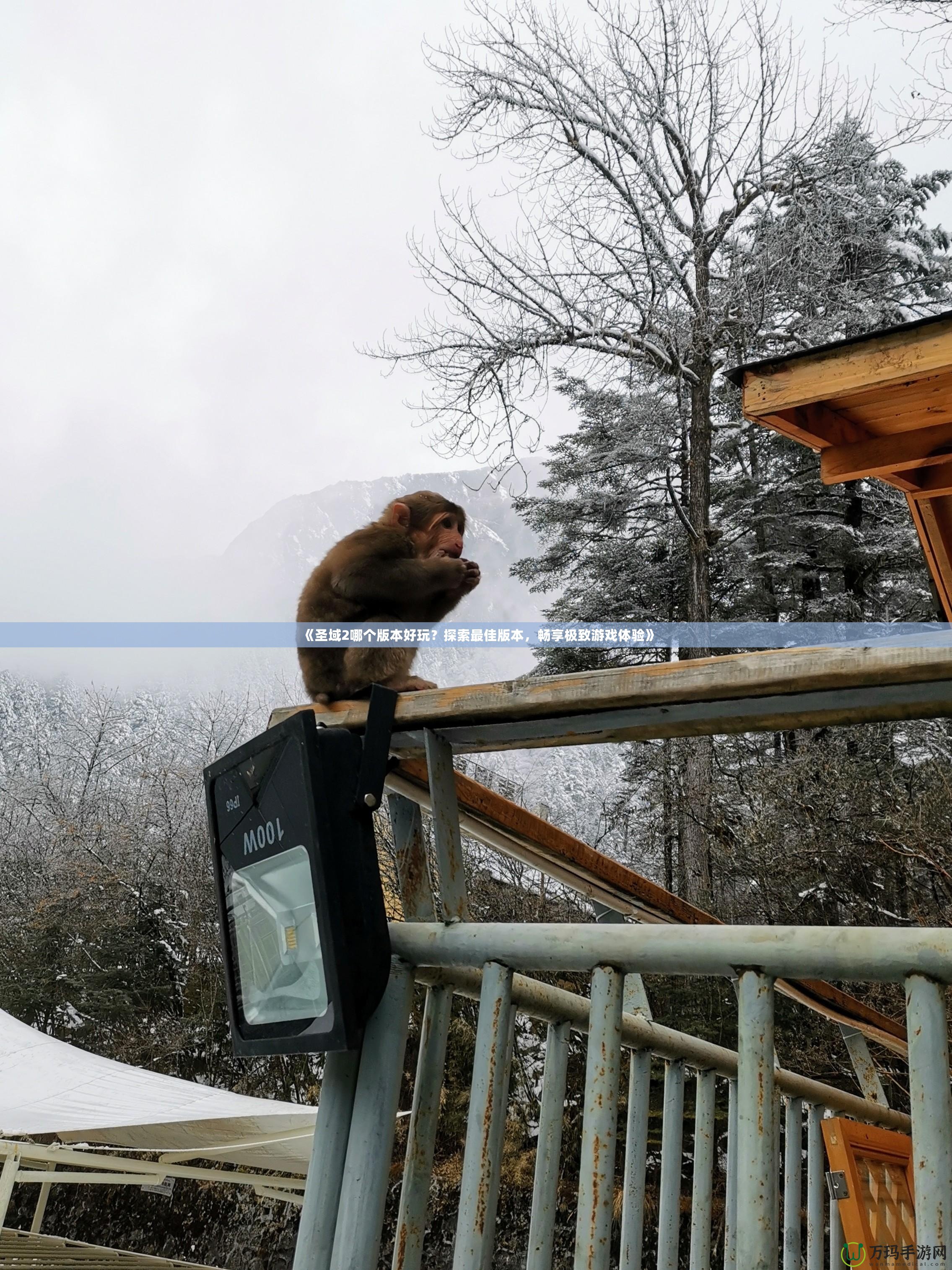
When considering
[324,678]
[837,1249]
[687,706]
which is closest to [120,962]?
[324,678]

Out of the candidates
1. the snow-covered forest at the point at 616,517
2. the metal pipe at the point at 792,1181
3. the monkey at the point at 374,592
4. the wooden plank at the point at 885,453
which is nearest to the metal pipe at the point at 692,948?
the metal pipe at the point at 792,1181

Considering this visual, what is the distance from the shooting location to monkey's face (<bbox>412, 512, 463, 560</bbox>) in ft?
6.53

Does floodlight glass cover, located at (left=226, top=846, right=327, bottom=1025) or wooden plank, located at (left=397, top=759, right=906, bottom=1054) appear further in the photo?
wooden plank, located at (left=397, top=759, right=906, bottom=1054)

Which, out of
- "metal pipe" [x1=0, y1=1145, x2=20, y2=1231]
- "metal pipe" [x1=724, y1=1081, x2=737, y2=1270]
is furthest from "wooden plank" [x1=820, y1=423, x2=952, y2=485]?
"metal pipe" [x1=0, y1=1145, x2=20, y2=1231]

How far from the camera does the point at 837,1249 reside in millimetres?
1111

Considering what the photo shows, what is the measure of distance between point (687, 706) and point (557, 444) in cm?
948

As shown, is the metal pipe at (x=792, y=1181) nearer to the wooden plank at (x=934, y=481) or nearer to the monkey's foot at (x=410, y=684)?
the monkey's foot at (x=410, y=684)

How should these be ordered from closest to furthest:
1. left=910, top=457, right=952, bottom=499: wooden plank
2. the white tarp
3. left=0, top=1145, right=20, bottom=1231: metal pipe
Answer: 1. left=910, top=457, right=952, bottom=499: wooden plank
2. left=0, top=1145, right=20, bottom=1231: metal pipe
3. the white tarp

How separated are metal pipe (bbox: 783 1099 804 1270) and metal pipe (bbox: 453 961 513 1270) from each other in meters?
0.43

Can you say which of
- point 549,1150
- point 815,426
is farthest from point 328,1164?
point 815,426

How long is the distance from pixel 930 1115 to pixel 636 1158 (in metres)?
0.34

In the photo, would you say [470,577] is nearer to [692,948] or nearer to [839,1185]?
[839,1185]

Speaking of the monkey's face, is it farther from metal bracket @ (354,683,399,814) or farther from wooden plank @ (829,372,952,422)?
metal bracket @ (354,683,399,814)

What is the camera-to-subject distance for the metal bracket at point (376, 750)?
0.66 metres
